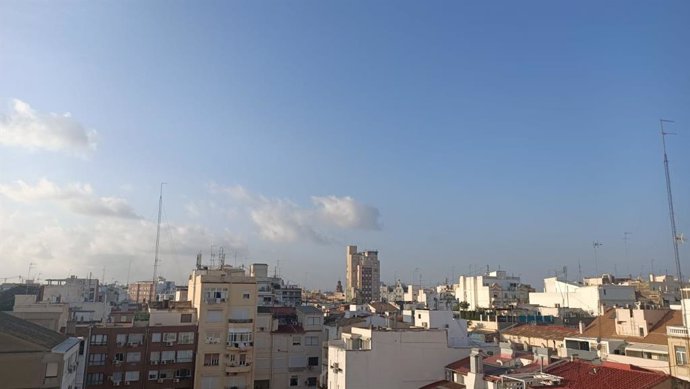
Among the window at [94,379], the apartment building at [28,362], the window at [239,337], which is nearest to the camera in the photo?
the apartment building at [28,362]

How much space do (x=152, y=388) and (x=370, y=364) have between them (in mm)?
24541

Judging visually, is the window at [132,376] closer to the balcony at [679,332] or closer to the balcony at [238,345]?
the balcony at [238,345]

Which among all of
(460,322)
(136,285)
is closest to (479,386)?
(460,322)

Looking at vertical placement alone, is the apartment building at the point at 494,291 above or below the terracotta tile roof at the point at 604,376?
above

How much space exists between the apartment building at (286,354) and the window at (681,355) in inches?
1389

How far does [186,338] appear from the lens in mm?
50844

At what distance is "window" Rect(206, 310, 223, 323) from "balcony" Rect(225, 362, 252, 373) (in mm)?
4368

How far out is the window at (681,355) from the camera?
26.6 m

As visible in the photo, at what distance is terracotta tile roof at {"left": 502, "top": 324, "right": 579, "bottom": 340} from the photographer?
52812mm

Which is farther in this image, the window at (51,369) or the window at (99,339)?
the window at (99,339)

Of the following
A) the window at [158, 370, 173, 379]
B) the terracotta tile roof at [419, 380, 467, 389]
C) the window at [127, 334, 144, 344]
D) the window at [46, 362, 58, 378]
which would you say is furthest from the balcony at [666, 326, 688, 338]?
the window at [127, 334, 144, 344]

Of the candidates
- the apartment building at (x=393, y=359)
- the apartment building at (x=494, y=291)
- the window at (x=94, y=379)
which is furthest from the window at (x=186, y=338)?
the apartment building at (x=494, y=291)

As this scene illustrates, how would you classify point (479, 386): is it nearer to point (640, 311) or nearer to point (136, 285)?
point (640, 311)

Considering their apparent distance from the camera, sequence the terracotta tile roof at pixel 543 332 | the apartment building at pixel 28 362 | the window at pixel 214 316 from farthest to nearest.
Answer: the terracotta tile roof at pixel 543 332 → the window at pixel 214 316 → the apartment building at pixel 28 362
